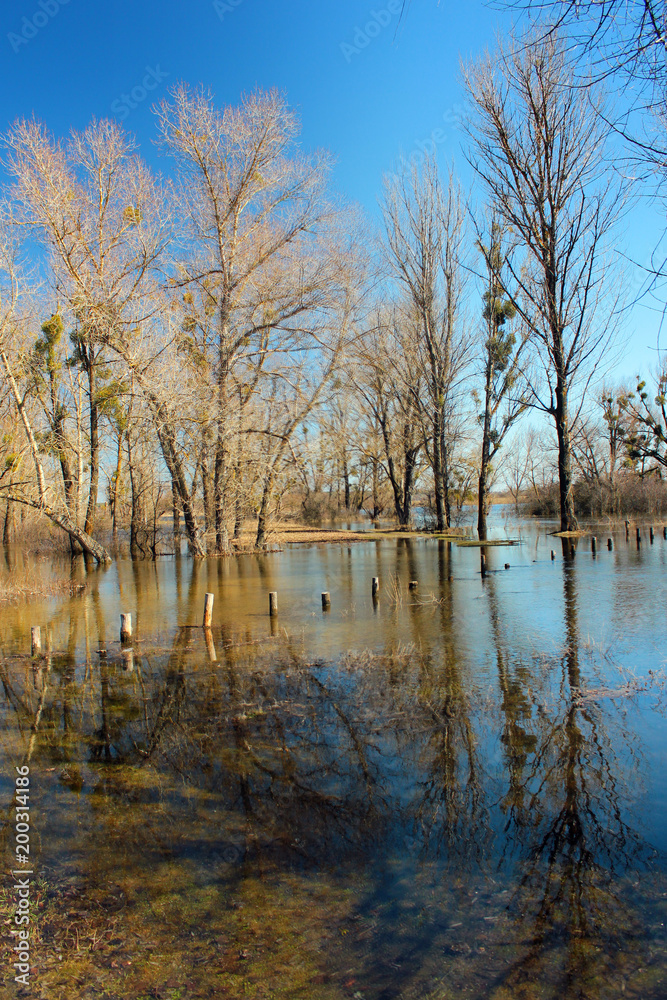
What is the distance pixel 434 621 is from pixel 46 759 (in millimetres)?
7234

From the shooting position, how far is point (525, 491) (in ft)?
168

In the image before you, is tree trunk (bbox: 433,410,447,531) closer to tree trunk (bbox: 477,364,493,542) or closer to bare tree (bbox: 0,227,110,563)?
tree trunk (bbox: 477,364,493,542)

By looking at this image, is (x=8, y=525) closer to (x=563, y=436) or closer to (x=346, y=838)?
(x=563, y=436)

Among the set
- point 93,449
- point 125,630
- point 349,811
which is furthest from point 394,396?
point 349,811

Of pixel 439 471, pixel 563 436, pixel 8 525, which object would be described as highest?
pixel 563 436

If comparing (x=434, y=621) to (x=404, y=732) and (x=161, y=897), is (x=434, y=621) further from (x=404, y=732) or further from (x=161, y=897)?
(x=161, y=897)

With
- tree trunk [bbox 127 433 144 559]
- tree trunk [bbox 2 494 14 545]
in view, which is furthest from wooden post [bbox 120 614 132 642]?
tree trunk [bbox 2 494 14 545]

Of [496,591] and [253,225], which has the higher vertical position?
[253,225]

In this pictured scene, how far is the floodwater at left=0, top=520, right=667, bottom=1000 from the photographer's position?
351 centimetres

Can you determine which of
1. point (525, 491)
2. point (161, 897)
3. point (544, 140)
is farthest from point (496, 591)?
point (525, 491)

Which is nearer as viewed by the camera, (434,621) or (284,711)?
(284,711)

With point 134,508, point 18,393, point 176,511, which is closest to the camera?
point 18,393

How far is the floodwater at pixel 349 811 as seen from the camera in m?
3.51

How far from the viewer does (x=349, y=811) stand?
511 centimetres
